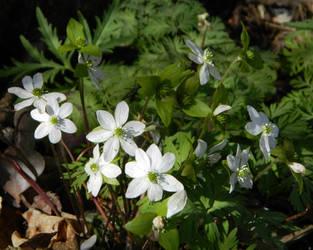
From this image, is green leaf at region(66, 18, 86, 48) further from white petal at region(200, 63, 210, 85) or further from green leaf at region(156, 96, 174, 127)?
white petal at region(200, 63, 210, 85)

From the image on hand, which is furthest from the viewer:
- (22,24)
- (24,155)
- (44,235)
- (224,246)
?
(22,24)

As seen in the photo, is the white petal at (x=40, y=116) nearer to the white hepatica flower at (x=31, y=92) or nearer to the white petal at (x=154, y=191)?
the white hepatica flower at (x=31, y=92)

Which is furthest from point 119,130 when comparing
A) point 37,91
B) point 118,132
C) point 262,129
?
point 262,129

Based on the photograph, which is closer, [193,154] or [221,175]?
[193,154]

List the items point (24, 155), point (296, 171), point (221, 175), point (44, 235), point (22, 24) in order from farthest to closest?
1. point (22, 24)
2. point (24, 155)
3. point (44, 235)
4. point (221, 175)
5. point (296, 171)

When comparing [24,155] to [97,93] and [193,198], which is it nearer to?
[97,93]

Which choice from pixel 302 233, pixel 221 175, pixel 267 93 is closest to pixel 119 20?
pixel 267 93
